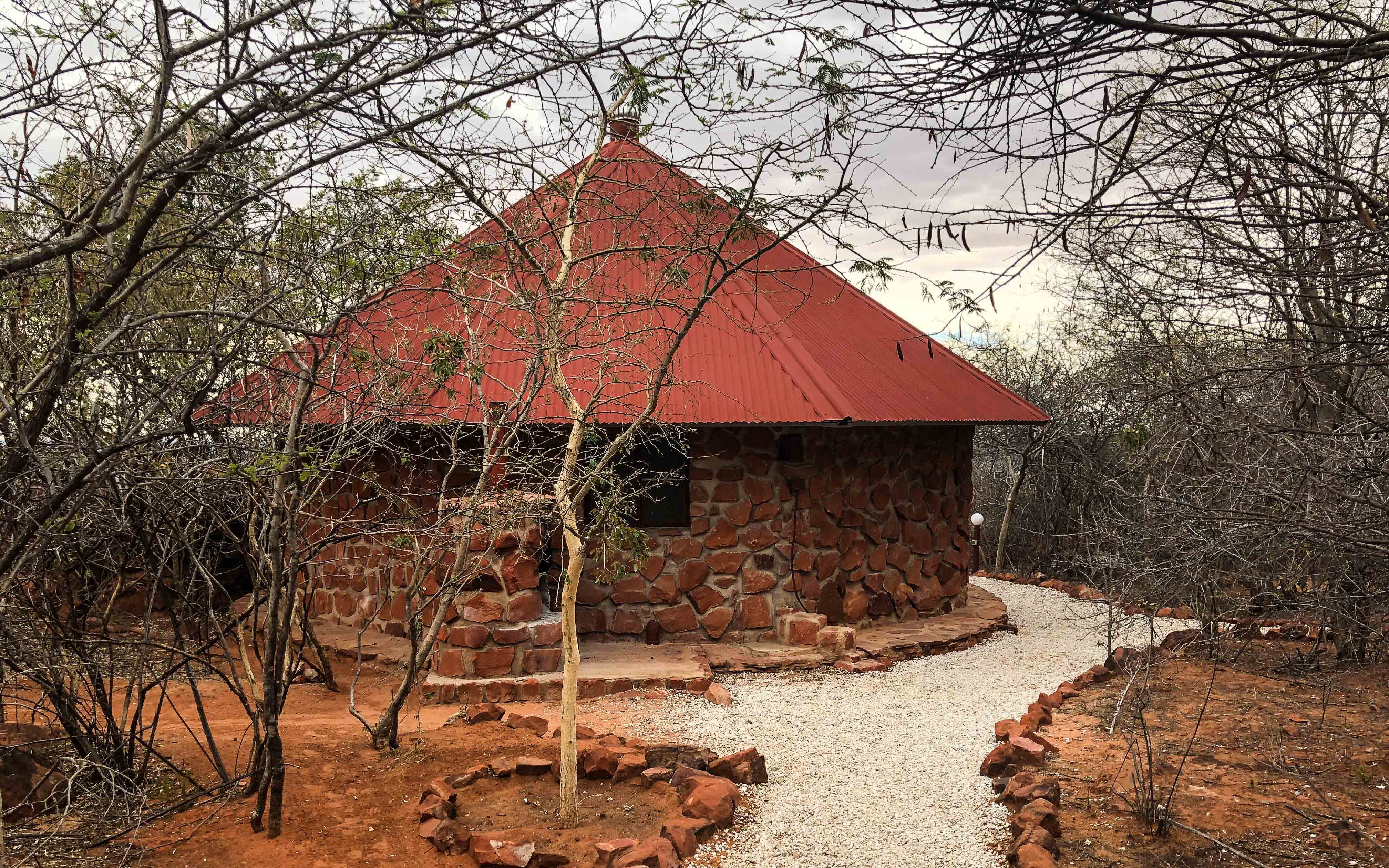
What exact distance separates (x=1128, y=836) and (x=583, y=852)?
2574 millimetres

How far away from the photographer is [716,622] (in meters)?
9.03

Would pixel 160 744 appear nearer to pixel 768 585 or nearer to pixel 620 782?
pixel 620 782

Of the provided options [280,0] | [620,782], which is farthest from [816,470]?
[280,0]

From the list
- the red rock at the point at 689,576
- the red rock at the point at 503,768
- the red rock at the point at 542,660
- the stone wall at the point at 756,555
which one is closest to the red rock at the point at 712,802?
the red rock at the point at 503,768

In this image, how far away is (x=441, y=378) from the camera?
539cm

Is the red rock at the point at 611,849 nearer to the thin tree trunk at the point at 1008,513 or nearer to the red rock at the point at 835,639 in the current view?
the red rock at the point at 835,639

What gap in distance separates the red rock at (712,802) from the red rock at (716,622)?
3.66m

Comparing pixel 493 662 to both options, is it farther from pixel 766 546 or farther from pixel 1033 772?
pixel 1033 772

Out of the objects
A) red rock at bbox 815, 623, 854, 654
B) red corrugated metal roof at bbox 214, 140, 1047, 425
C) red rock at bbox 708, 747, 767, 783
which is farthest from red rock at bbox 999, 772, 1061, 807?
red rock at bbox 815, 623, 854, 654

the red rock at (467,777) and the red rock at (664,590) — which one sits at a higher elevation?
the red rock at (664,590)

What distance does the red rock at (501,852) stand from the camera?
445 cm

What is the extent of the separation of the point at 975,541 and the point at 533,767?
854 cm

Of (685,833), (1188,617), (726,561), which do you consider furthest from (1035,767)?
(1188,617)

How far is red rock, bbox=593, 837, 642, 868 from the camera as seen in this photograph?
14.5 feet
